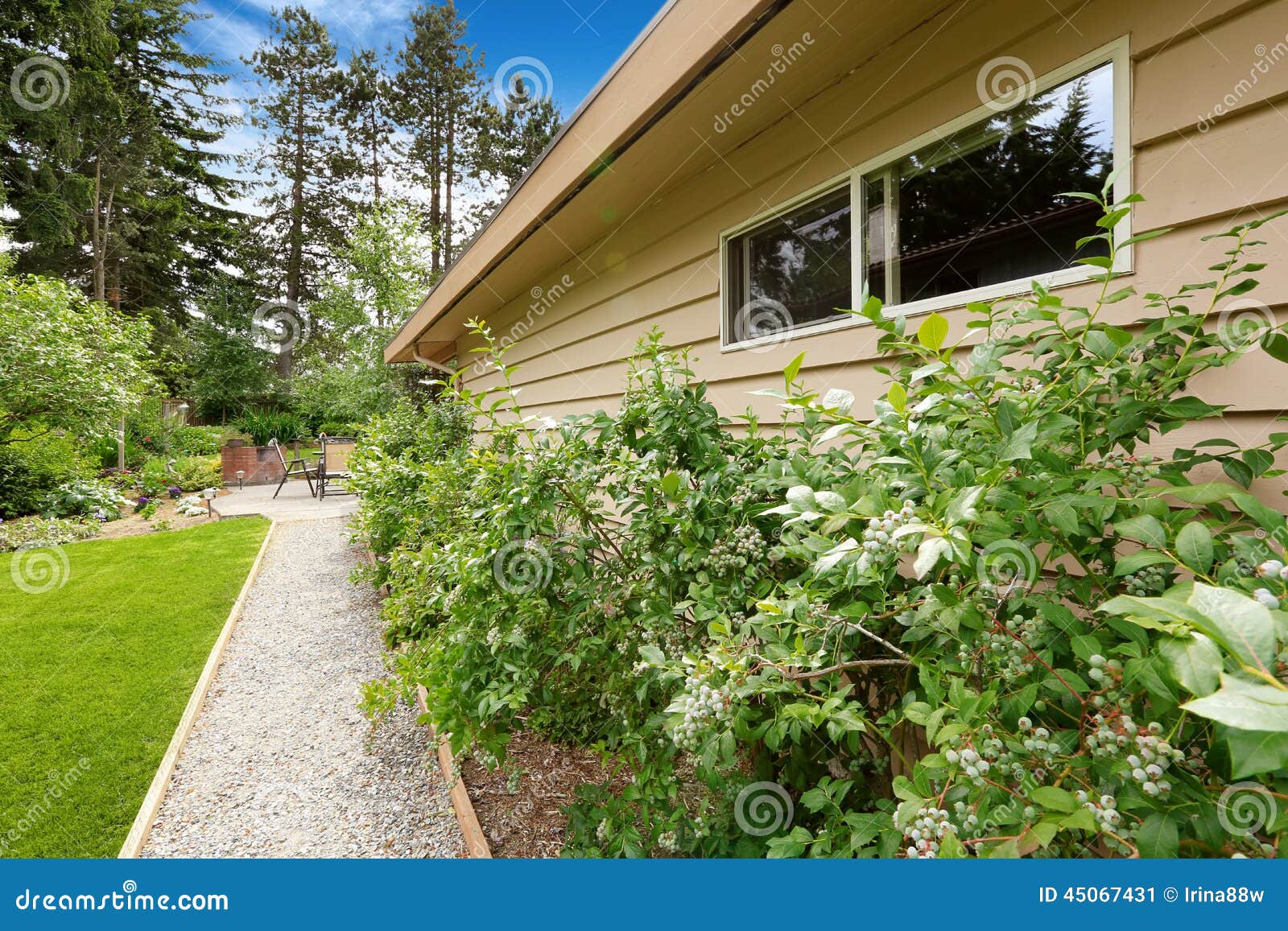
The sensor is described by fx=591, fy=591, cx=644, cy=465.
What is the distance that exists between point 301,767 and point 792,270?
3284 millimetres

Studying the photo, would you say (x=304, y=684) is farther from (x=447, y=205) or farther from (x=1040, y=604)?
(x=447, y=205)

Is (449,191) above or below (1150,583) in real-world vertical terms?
above

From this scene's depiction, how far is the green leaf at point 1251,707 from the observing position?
1.36 feet

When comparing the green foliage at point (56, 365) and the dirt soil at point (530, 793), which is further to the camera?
the green foliage at point (56, 365)

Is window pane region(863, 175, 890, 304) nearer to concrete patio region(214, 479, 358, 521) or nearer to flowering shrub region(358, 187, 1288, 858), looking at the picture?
flowering shrub region(358, 187, 1288, 858)

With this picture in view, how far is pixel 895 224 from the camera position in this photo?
2.11 metres

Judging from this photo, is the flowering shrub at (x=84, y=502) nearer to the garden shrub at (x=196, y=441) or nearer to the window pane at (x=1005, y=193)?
the garden shrub at (x=196, y=441)

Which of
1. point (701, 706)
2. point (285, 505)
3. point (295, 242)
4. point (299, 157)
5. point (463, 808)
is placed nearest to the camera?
point (701, 706)

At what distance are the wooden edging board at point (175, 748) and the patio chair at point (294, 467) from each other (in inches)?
302

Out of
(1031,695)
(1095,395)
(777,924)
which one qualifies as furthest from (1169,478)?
(777,924)

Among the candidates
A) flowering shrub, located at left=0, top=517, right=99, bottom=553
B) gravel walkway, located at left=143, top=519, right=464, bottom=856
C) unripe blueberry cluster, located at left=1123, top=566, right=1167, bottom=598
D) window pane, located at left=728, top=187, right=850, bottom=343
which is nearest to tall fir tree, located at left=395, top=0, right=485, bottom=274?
flowering shrub, located at left=0, top=517, right=99, bottom=553

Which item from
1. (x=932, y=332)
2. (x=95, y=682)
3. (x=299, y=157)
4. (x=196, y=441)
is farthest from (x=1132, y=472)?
(x=299, y=157)

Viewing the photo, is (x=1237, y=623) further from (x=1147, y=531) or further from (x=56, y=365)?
(x=56, y=365)

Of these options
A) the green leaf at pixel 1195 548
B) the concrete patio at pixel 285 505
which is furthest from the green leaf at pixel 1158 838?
the concrete patio at pixel 285 505
